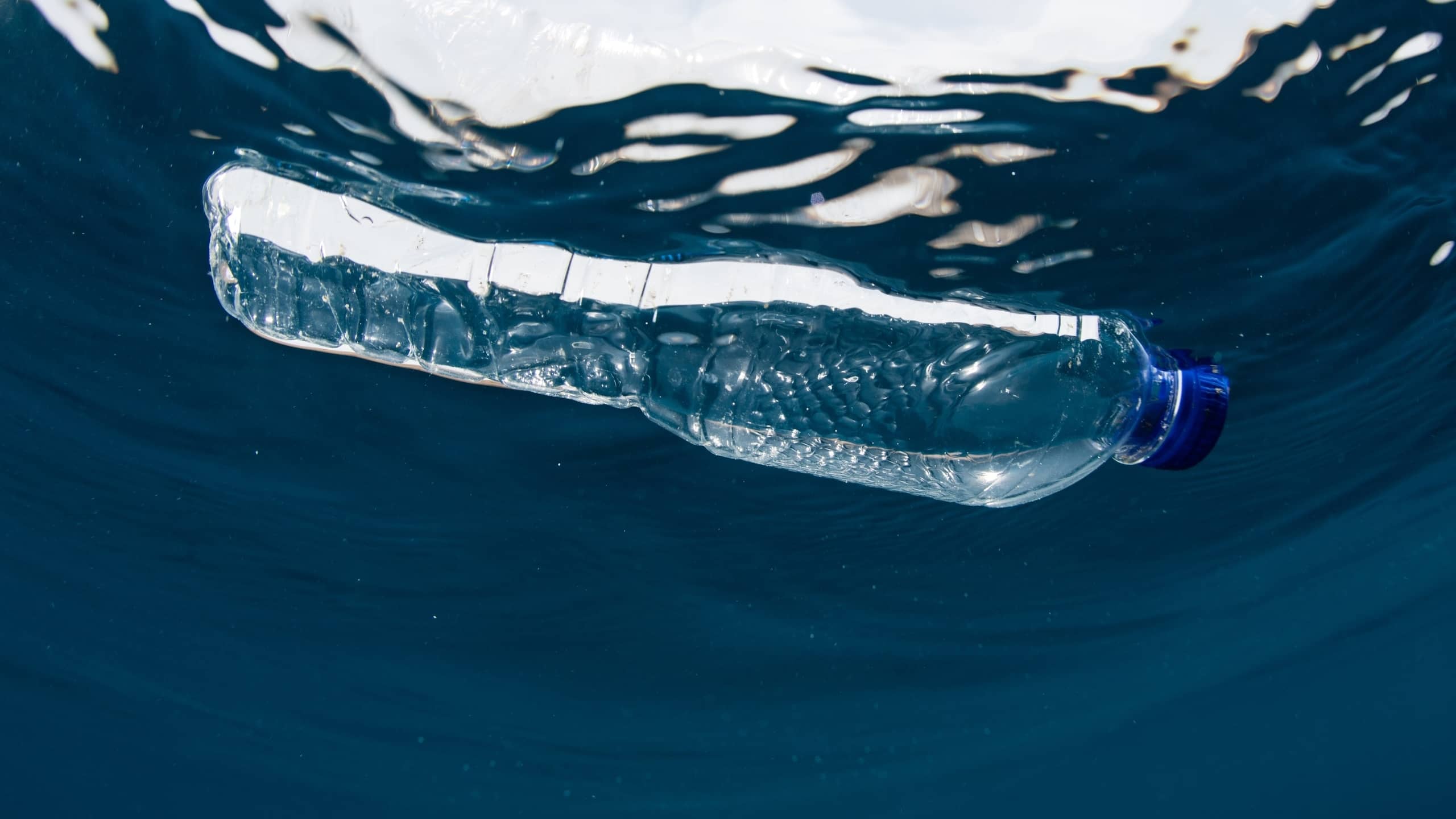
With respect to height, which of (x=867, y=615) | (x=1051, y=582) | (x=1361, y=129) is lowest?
(x=867, y=615)

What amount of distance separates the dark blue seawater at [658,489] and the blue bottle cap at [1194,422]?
150cm

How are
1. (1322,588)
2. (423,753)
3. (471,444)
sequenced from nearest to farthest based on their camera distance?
(471,444) → (1322,588) → (423,753)

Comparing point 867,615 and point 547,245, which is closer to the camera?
point 547,245

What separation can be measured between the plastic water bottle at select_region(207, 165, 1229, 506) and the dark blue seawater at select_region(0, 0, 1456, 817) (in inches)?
9.6

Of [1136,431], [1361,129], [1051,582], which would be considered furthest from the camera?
[1051,582]

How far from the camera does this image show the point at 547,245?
479 centimetres

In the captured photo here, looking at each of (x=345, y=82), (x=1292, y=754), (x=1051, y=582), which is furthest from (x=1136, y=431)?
(x=1292, y=754)

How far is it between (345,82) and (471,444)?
14.5 feet

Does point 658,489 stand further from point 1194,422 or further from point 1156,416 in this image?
point 1194,422

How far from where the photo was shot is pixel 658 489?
8383mm

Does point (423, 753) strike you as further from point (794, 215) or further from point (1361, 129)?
point (1361, 129)

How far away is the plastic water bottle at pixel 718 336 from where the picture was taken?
14.9ft

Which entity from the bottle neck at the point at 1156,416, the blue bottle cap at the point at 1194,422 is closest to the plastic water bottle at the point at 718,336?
the bottle neck at the point at 1156,416

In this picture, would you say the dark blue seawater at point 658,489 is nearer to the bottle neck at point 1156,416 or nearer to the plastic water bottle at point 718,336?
the plastic water bottle at point 718,336
